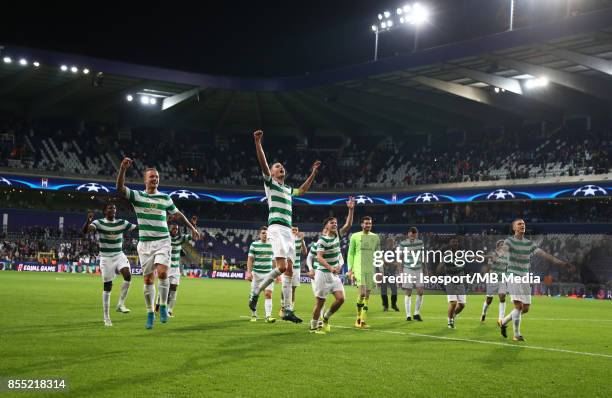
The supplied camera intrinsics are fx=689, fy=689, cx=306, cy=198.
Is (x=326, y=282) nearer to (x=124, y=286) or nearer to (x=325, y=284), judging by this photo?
(x=325, y=284)

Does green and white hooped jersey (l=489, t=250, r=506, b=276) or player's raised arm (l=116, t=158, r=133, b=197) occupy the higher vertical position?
player's raised arm (l=116, t=158, r=133, b=197)

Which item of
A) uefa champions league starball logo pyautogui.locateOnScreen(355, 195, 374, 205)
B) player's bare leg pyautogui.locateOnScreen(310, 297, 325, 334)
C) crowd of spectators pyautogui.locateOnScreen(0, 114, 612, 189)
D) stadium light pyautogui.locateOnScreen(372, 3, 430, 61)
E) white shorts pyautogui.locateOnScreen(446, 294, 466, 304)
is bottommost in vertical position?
player's bare leg pyautogui.locateOnScreen(310, 297, 325, 334)

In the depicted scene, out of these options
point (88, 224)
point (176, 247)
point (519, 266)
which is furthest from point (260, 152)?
point (176, 247)

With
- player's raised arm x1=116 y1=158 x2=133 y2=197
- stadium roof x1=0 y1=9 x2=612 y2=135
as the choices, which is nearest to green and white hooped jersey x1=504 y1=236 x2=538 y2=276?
player's raised arm x1=116 y1=158 x2=133 y2=197

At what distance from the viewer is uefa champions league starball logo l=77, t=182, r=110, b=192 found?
172 feet

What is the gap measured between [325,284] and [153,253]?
3242mm

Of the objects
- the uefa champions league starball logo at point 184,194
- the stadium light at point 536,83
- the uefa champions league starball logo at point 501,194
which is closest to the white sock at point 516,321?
the stadium light at point 536,83

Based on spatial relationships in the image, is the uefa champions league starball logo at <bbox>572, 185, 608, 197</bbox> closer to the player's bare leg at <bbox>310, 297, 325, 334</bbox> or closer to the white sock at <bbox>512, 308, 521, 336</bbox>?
the white sock at <bbox>512, 308, 521, 336</bbox>

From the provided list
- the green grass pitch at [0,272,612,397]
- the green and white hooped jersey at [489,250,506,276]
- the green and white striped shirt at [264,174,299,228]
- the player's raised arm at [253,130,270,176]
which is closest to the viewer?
the green grass pitch at [0,272,612,397]

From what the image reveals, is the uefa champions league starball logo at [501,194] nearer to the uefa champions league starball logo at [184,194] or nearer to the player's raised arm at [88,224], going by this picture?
the uefa champions league starball logo at [184,194]

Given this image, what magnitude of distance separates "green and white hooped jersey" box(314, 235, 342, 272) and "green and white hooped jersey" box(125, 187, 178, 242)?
3.01 metres

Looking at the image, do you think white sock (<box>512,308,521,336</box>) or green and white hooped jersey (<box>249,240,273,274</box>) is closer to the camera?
white sock (<box>512,308,521,336</box>)

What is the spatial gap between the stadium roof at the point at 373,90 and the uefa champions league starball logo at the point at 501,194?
627 cm

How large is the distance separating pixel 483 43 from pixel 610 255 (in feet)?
46.3
